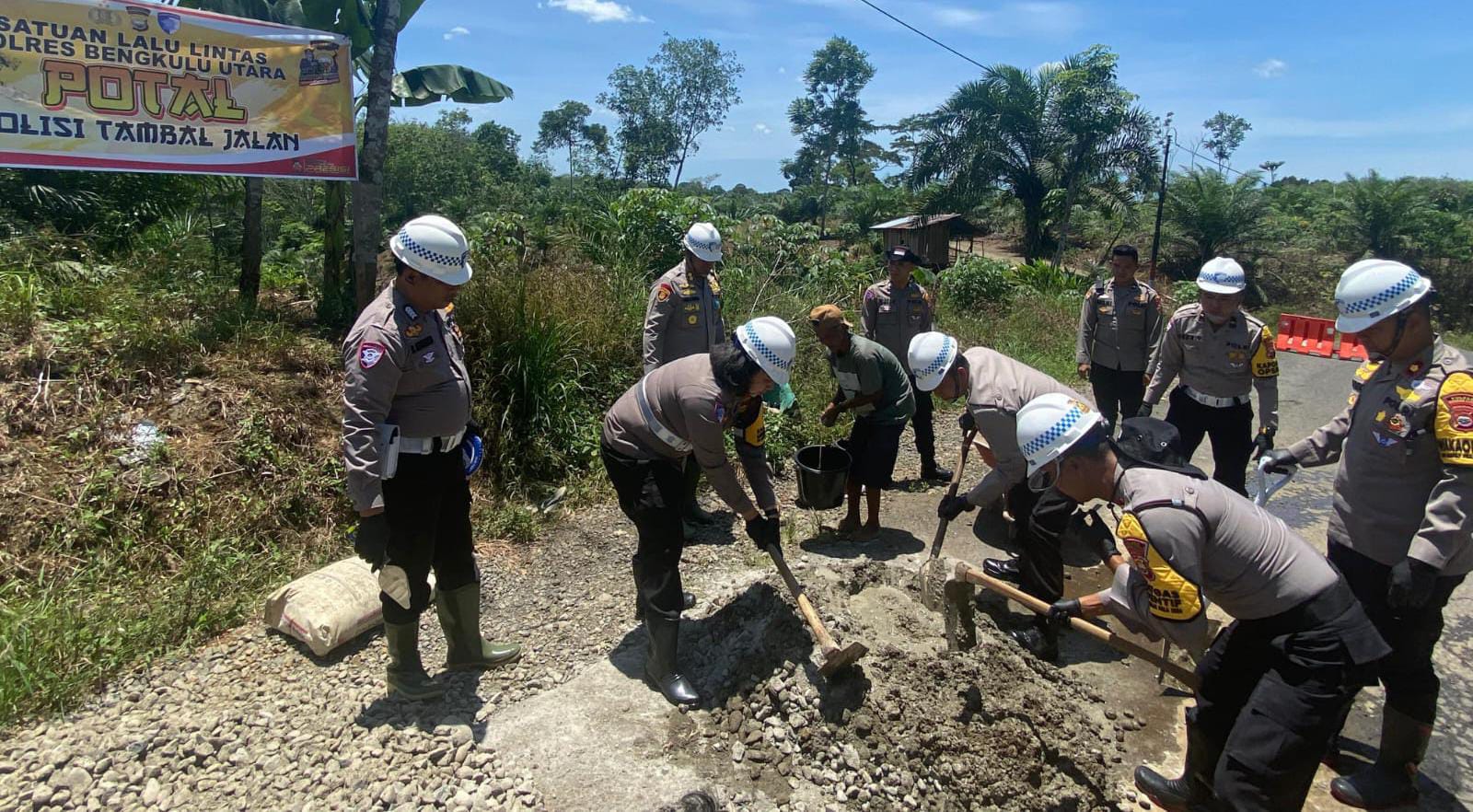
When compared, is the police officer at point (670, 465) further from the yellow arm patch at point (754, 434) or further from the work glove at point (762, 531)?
the yellow arm patch at point (754, 434)

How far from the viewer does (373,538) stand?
2922mm

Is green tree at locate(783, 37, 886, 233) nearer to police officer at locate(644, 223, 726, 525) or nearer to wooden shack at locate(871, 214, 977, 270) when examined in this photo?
wooden shack at locate(871, 214, 977, 270)

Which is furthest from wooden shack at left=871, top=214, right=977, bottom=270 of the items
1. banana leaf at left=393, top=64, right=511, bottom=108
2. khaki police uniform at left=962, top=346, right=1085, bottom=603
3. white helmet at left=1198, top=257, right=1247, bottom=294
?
khaki police uniform at left=962, top=346, right=1085, bottom=603

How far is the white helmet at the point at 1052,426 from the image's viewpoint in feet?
7.45

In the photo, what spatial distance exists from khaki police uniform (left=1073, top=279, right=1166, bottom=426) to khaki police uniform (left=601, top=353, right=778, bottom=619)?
3.14m

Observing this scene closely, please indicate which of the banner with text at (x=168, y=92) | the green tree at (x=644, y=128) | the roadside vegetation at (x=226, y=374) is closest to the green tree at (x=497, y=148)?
the green tree at (x=644, y=128)

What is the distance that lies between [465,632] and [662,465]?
1.16m

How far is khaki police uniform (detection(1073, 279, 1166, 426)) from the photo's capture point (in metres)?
5.29

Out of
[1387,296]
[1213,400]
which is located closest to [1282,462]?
[1213,400]

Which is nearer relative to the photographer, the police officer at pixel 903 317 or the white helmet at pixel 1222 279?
the white helmet at pixel 1222 279

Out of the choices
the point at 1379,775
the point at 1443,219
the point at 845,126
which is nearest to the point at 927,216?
the point at 1443,219

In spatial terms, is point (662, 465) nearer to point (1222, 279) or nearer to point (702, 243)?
point (702, 243)

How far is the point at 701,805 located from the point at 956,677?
1202mm

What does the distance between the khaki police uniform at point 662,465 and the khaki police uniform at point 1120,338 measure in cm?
314
